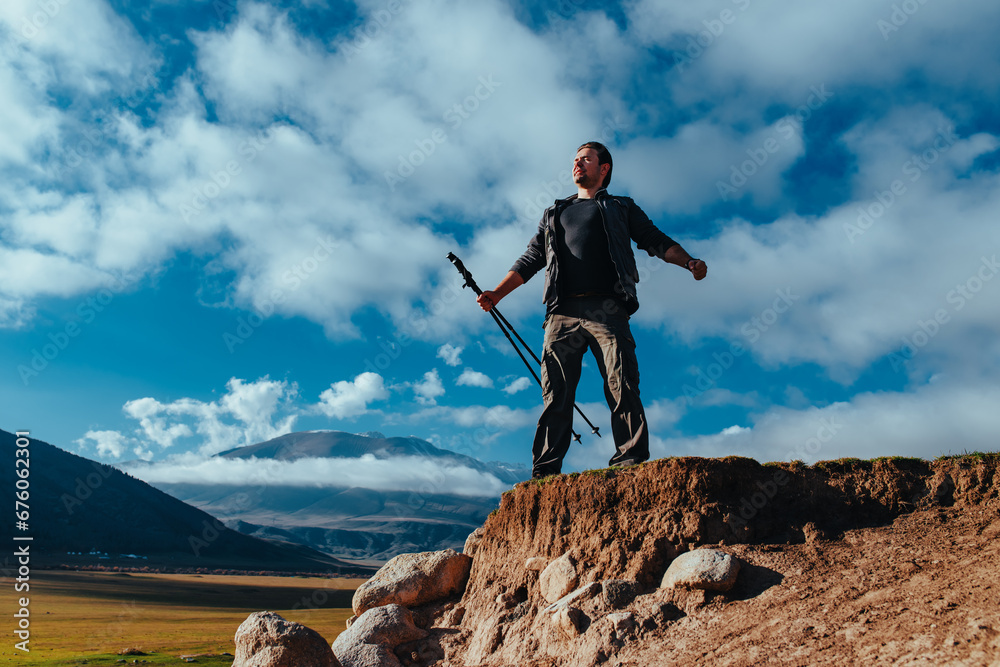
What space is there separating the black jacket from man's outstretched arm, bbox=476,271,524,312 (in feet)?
0.24

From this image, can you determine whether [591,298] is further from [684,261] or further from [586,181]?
[586,181]

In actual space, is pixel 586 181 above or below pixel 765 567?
above

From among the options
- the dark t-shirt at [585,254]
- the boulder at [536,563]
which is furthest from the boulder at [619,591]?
the dark t-shirt at [585,254]

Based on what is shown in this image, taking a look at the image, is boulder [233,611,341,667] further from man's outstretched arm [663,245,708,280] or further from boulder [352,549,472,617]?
man's outstretched arm [663,245,708,280]

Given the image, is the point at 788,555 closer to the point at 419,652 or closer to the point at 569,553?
the point at 569,553

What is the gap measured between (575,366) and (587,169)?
2.45m

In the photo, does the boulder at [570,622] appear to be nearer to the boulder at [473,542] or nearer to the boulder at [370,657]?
the boulder at [370,657]

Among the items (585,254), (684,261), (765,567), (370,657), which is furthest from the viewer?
(585,254)

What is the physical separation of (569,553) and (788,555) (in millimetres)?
2073

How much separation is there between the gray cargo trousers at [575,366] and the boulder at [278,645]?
2908mm

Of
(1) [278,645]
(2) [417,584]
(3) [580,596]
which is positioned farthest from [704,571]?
(1) [278,645]

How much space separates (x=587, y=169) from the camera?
817 centimetres

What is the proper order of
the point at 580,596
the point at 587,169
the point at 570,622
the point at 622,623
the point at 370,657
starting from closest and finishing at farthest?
the point at 622,623 < the point at 570,622 < the point at 580,596 < the point at 370,657 < the point at 587,169

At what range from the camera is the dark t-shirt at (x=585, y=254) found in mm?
7715
